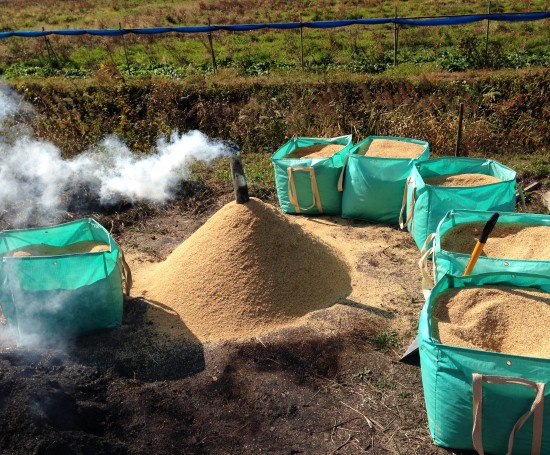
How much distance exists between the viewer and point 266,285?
13.8 ft

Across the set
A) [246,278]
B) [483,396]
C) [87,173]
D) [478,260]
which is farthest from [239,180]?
[87,173]

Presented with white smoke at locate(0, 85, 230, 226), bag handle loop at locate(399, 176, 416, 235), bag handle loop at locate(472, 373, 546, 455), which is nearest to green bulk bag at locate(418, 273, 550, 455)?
bag handle loop at locate(472, 373, 546, 455)

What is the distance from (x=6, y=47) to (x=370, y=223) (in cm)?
1205

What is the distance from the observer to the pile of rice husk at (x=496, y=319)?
294cm

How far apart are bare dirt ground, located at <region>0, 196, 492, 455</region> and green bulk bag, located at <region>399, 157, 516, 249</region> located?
2.18 feet

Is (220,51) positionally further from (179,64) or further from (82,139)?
(82,139)

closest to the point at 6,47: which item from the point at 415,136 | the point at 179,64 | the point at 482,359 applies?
the point at 179,64

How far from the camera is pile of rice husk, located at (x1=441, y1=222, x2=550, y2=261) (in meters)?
3.75

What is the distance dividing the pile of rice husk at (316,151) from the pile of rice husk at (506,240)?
6.71 ft

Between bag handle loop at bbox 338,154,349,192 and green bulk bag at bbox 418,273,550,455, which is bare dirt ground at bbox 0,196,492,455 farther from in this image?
bag handle loop at bbox 338,154,349,192

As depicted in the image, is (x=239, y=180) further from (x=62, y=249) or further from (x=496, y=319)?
(x=496, y=319)

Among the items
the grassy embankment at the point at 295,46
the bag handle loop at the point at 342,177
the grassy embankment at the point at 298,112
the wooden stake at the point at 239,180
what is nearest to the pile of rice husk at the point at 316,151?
the bag handle loop at the point at 342,177

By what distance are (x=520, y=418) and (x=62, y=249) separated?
335 centimetres

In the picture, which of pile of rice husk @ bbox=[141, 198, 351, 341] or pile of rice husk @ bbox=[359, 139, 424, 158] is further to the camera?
pile of rice husk @ bbox=[359, 139, 424, 158]
